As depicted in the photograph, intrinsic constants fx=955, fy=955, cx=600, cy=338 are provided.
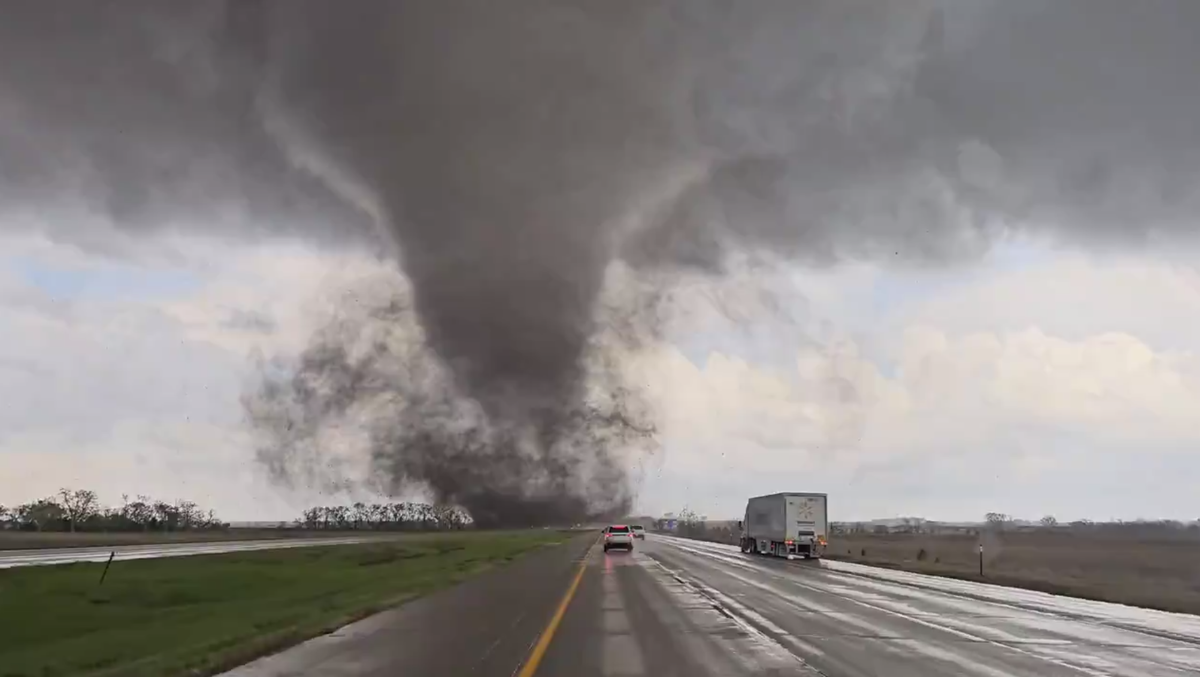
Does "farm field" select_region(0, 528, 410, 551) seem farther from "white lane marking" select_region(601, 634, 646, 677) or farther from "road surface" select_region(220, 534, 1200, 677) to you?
"white lane marking" select_region(601, 634, 646, 677)

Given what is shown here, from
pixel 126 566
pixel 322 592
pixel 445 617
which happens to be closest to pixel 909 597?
pixel 445 617

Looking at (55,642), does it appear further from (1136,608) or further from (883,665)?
(1136,608)

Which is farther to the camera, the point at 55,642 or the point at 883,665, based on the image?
the point at 55,642

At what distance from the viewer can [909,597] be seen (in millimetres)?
28141

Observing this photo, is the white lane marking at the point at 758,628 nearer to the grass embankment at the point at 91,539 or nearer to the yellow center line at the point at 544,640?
the yellow center line at the point at 544,640

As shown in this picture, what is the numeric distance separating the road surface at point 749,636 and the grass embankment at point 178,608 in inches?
54.8

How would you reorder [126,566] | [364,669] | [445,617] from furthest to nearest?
1. [126,566]
2. [445,617]
3. [364,669]

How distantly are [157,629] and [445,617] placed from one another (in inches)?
234

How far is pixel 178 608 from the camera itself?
2711 cm

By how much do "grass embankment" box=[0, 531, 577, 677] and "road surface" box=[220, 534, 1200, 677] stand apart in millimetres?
1391

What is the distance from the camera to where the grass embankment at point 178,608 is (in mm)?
15047

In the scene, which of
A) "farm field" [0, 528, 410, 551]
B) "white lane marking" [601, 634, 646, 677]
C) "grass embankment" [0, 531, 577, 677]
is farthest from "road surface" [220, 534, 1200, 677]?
"farm field" [0, 528, 410, 551]

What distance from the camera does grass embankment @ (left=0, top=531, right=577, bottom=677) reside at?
1505cm

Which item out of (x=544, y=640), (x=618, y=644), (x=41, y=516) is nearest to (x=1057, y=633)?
(x=618, y=644)
